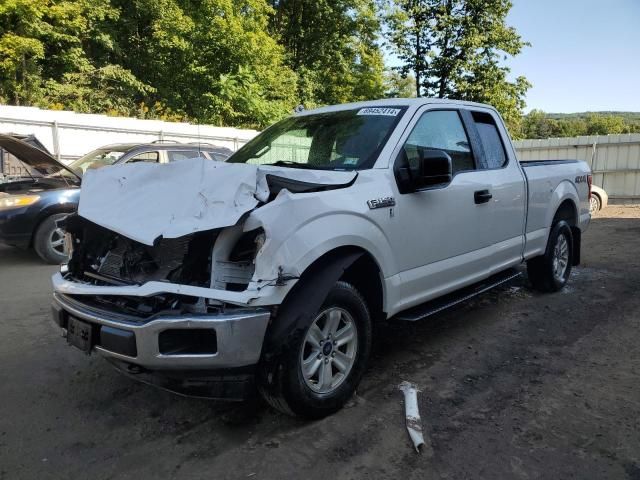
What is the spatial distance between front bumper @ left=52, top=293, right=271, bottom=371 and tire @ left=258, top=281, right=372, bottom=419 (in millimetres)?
193

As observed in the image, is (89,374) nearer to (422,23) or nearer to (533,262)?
(533,262)

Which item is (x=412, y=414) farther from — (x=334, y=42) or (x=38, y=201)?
(x=334, y=42)

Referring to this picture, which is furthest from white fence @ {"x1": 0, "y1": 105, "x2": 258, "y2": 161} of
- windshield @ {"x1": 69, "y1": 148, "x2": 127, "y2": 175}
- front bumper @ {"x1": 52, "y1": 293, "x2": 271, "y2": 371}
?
front bumper @ {"x1": 52, "y1": 293, "x2": 271, "y2": 371}

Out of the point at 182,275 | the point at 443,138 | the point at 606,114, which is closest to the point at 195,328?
the point at 182,275

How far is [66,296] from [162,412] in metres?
0.92

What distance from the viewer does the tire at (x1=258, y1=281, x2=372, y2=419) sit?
8.85 ft

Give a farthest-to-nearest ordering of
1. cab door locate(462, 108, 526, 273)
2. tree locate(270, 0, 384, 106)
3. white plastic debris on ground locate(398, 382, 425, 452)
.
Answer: tree locate(270, 0, 384, 106) < cab door locate(462, 108, 526, 273) < white plastic debris on ground locate(398, 382, 425, 452)

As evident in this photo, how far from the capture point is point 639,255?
803cm

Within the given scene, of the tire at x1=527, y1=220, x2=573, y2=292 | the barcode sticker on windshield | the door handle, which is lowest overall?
the tire at x1=527, y1=220, x2=573, y2=292

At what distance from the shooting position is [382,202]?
3287mm

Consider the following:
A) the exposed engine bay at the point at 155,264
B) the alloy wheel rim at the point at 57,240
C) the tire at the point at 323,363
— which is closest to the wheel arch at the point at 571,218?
the tire at the point at 323,363

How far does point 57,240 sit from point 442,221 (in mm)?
5956

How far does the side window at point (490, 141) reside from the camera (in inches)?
181

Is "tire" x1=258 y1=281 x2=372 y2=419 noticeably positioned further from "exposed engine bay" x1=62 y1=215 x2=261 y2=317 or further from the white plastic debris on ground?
"exposed engine bay" x1=62 y1=215 x2=261 y2=317
